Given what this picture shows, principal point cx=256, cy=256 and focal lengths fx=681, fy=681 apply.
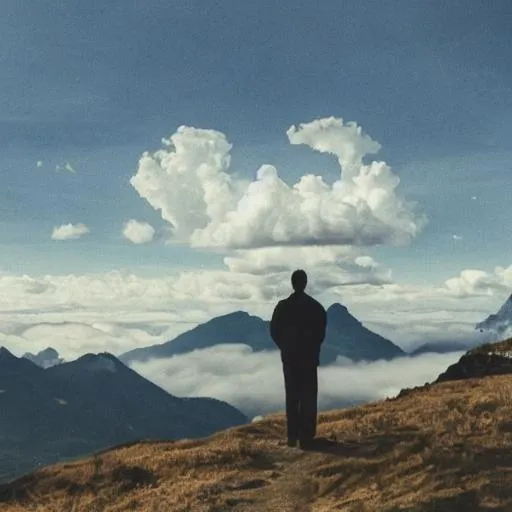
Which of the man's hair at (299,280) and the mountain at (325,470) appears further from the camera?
the man's hair at (299,280)

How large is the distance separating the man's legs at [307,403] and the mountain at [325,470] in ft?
1.59

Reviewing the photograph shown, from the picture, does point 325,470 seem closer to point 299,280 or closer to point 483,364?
point 299,280

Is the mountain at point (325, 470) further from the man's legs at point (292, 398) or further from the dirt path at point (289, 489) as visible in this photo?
the man's legs at point (292, 398)

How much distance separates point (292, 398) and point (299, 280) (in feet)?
10.3

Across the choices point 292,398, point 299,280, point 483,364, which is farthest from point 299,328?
point 483,364

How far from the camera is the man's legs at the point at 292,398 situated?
18000 millimetres

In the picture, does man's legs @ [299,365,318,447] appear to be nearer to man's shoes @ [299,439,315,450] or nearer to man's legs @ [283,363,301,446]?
man's shoes @ [299,439,315,450]

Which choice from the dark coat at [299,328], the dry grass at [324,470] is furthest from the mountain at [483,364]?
the dark coat at [299,328]

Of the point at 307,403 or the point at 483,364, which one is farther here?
the point at 483,364

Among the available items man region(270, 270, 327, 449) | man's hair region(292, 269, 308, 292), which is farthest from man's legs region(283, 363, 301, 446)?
man's hair region(292, 269, 308, 292)

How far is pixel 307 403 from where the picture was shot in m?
17.8

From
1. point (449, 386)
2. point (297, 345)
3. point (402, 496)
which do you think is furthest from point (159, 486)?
point (449, 386)

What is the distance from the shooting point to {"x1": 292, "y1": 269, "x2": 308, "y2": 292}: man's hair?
18.2 m

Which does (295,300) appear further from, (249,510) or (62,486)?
(62,486)
